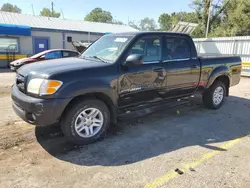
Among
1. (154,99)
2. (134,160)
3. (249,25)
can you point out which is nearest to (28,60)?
(154,99)

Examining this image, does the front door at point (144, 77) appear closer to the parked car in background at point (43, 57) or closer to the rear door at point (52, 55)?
the parked car in background at point (43, 57)

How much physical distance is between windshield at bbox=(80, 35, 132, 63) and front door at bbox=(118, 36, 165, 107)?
0.23 metres

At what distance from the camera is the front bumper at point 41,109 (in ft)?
11.3

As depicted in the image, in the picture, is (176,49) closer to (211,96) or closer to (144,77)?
(144,77)

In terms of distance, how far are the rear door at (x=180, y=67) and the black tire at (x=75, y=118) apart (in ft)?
5.42

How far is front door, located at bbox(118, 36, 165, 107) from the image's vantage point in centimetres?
430

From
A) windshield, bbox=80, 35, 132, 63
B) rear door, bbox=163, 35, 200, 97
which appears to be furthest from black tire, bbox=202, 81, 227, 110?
windshield, bbox=80, 35, 132, 63

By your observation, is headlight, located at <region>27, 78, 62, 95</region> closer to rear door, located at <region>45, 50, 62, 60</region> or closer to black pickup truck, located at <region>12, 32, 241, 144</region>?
black pickup truck, located at <region>12, 32, 241, 144</region>

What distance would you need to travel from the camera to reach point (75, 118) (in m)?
3.80

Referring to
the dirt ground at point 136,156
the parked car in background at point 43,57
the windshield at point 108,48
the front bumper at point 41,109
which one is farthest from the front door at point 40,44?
the front bumper at point 41,109

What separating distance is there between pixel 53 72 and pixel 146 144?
1.99 m

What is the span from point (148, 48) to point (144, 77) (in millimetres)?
639

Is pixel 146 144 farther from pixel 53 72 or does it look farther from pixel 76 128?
pixel 53 72

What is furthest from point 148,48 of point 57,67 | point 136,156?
point 136,156
